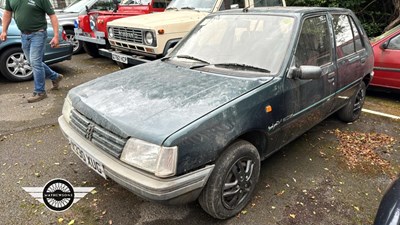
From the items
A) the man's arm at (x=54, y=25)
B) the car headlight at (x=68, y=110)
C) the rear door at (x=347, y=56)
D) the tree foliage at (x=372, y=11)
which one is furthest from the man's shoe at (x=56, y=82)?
the tree foliage at (x=372, y=11)

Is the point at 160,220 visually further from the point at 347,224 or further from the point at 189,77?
the point at 347,224

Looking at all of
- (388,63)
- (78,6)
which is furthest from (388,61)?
(78,6)

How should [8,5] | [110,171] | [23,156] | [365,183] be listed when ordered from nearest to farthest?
[110,171] → [365,183] → [23,156] → [8,5]

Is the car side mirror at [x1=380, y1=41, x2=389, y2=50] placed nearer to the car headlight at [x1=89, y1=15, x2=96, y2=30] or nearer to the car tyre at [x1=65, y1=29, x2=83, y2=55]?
the car headlight at [x1=89, y1=15, x2=96, y2=30]

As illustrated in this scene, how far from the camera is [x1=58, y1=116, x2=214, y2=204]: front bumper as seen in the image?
207 centimetres

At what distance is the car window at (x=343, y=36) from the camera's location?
372cm

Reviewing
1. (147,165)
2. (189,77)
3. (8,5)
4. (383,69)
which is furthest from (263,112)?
(8,5)

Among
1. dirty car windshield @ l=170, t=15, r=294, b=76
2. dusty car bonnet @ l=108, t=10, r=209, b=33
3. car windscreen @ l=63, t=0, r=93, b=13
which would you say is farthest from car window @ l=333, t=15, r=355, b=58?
car windscreen @ l=63, t=0, r=93, b=13

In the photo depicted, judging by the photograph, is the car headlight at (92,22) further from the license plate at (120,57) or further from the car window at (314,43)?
the car window at (314,43)

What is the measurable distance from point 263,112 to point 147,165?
42.7 inches

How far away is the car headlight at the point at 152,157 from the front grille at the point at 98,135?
0.37 feet

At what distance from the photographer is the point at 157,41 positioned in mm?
5176

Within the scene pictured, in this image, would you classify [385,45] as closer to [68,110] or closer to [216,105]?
[216,105]

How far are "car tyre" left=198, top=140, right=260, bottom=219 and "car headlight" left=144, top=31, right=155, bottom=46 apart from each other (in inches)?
128
